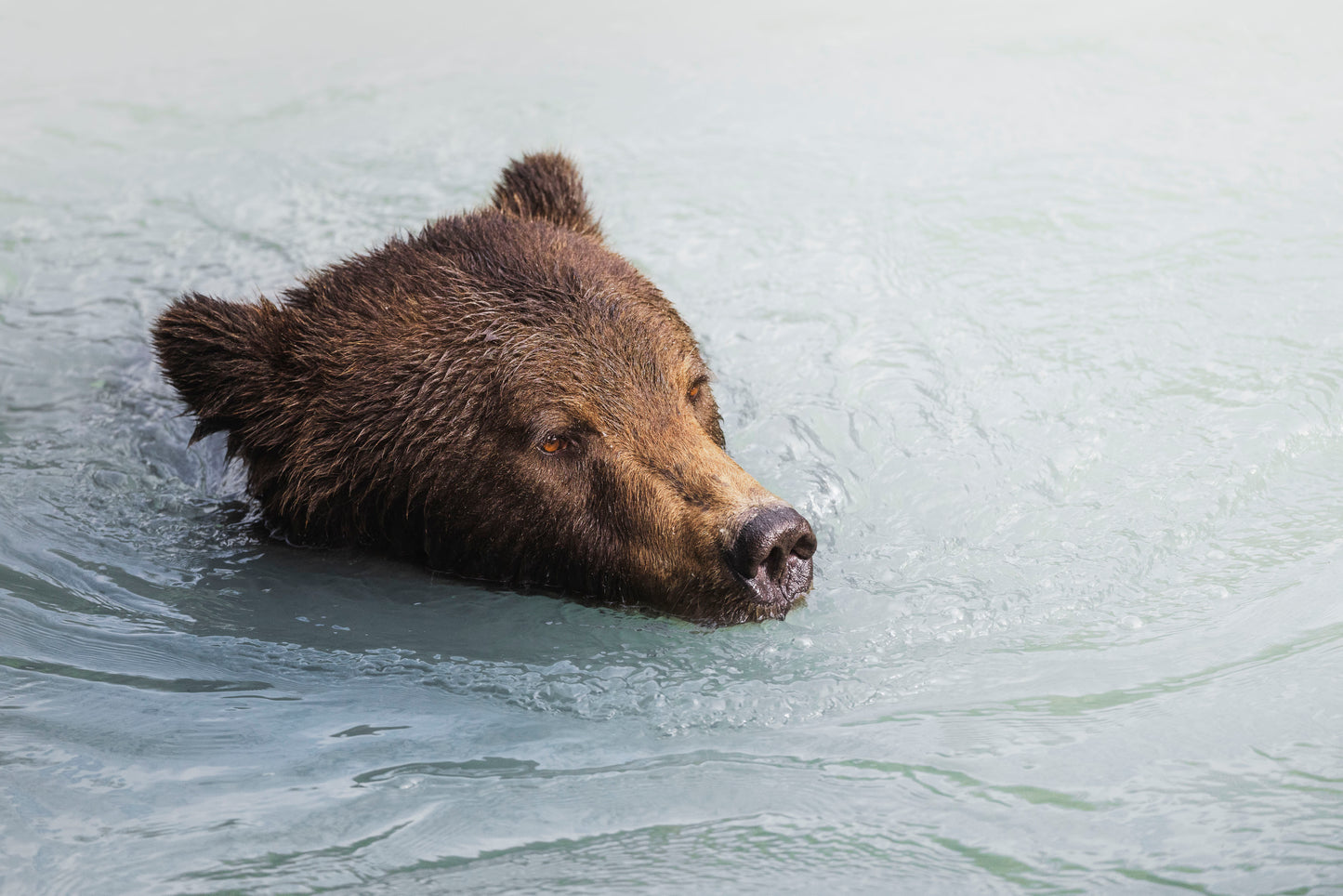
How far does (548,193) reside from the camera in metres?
5.99

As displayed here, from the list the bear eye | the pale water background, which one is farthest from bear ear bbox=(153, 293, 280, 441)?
the bear eye

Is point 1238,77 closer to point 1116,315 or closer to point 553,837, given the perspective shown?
point 1116,315

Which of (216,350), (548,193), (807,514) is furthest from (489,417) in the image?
(548,193)

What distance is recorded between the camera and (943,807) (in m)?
3.42

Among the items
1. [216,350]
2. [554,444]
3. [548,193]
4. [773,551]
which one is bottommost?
[773,551]

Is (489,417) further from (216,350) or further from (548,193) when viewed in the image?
(548,193)

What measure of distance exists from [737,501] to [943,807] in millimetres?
1347

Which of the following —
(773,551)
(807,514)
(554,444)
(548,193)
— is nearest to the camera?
(773,551)

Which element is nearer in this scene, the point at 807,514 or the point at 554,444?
the point at 554,444

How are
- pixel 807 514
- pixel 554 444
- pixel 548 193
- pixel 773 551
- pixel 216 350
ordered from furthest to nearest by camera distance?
pixel 548 193
pixel 807 514
pixel 216 350
pixel 554 444
pixel 773 551

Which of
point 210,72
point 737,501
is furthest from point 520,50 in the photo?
point 737,501

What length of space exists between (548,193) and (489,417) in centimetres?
169

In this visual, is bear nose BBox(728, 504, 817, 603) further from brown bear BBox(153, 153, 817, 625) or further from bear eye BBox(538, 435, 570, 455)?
bear eye BBox(538, 435, 570, 455)

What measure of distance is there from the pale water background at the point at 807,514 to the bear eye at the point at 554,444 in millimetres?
640
